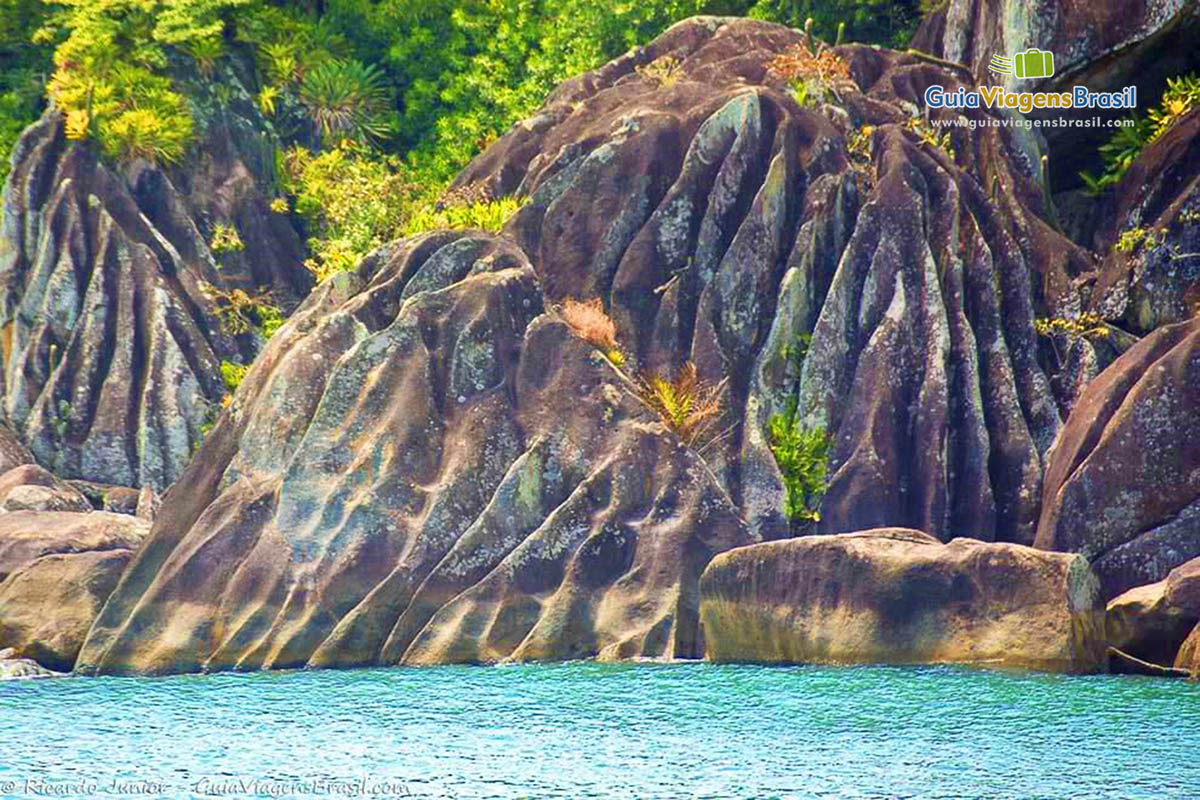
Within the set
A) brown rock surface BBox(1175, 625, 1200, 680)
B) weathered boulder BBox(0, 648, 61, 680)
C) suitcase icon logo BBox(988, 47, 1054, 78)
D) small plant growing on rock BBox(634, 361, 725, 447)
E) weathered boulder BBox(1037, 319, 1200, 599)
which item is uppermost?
suitcase icon logo BBox(988, 47, 1054, 78)

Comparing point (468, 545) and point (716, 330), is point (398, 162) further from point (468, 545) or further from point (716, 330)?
point (468, 545)

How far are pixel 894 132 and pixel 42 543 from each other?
1940 cm

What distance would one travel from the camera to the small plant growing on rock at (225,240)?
163ft

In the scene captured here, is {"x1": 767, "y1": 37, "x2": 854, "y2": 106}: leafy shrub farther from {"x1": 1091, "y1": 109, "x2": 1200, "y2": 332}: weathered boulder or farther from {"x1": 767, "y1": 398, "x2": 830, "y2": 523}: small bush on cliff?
{"x1": 767, "y1": 398, "x2": 830, "y2": 523}: small bush on cliff

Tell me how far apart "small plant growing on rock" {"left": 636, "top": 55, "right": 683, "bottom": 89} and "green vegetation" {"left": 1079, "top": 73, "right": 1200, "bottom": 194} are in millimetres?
9714

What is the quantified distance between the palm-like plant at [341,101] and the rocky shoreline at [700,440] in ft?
33.5

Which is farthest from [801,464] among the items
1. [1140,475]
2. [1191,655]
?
[1191,655]

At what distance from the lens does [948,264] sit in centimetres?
3762

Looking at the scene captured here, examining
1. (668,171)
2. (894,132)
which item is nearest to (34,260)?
(668,171)

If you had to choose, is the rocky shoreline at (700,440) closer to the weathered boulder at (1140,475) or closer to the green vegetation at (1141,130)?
the weathered boulder at (1140,475)

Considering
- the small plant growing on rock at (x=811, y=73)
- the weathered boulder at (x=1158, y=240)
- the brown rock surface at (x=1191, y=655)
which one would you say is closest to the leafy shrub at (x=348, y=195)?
the small plant growing on rock at (x=811, y=73)

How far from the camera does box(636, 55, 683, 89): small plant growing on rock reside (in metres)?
43.9

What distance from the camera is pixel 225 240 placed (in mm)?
49719

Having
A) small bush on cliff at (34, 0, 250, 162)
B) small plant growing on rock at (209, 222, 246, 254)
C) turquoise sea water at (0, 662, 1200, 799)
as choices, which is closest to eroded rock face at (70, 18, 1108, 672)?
turquoise sea water at (0, 662, 1200, 799)
